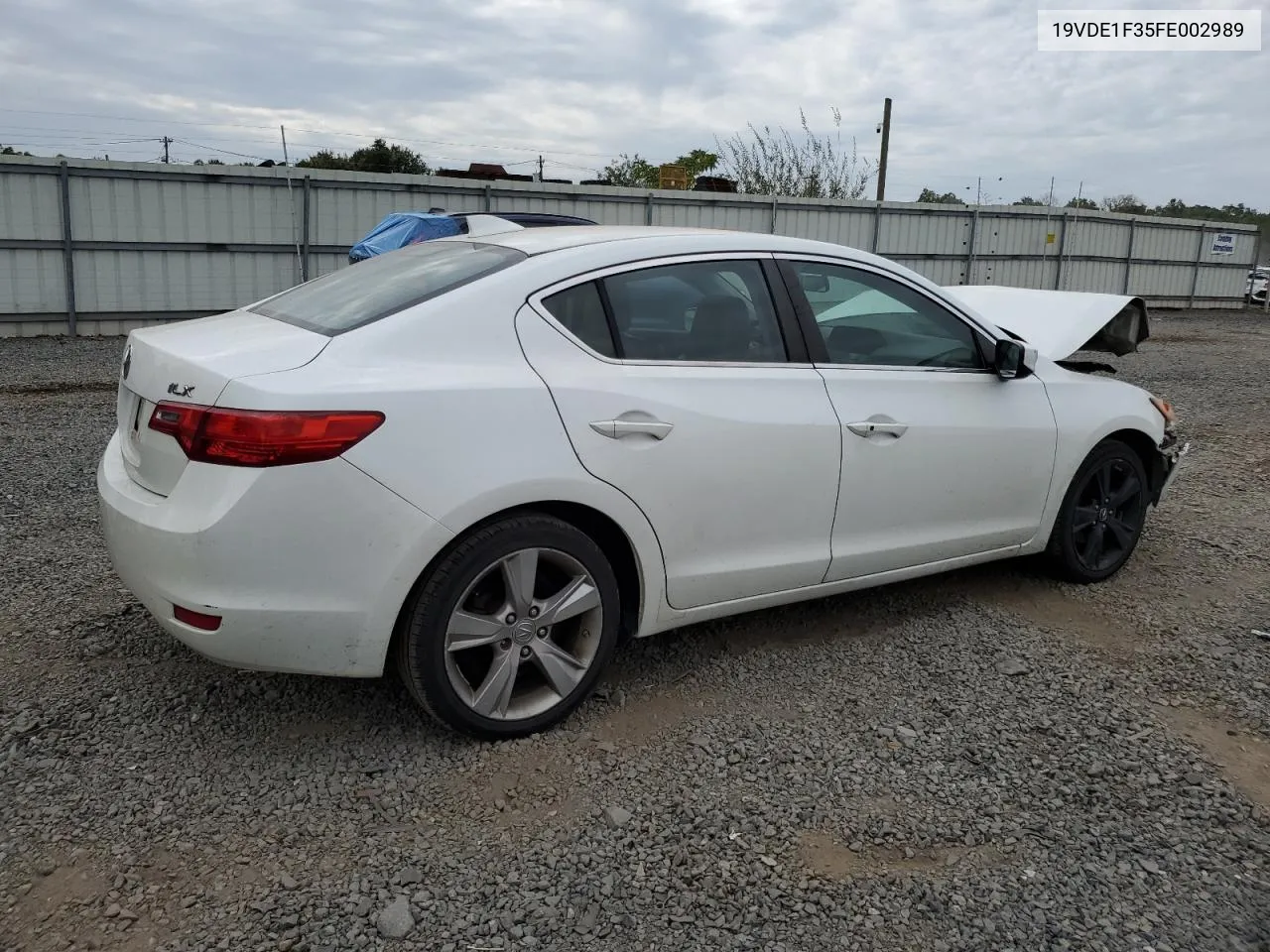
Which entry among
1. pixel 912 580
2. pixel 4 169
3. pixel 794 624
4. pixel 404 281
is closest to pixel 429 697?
pixel 404 281

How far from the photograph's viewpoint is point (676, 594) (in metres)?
3.34

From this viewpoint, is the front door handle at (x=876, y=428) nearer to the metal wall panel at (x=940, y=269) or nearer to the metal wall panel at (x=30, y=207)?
the metal wall panel at (x=30, y=207)

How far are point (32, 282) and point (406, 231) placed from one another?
21.0 feet

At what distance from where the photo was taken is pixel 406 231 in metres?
10.4

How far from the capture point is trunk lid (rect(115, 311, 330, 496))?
2.77 metres

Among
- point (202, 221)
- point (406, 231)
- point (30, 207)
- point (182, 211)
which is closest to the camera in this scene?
point (406, 231)

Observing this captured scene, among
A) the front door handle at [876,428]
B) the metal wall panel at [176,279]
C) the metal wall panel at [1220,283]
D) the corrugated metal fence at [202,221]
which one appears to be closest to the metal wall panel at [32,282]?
the corrugated metal fence at [202,221]

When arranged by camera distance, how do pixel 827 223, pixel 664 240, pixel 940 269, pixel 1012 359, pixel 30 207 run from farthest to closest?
pixel 940 269
pixel 827 223
pixel 30 207
pixel 1012 359
pixel 664 240

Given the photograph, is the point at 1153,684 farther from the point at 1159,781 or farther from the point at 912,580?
the point at 912,580

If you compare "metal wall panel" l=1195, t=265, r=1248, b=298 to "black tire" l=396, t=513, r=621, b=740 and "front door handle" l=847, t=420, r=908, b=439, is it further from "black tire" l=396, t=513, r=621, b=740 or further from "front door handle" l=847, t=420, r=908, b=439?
"black tire" l=396, t=513, r=621, b=740

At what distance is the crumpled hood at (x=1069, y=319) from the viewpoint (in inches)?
183

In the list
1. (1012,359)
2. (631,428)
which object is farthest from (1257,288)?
(631,428)

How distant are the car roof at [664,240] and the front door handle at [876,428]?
25.7 inches

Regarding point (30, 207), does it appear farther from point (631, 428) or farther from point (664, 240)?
point (631, 428)
